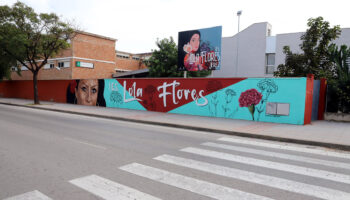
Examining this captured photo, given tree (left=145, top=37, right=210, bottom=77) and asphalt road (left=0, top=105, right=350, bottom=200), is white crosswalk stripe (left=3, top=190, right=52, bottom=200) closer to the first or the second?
asphalt road (left=0, top=105, right=350, bottom=200)

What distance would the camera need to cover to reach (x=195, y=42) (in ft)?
52.4

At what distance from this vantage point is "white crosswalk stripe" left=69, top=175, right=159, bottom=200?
3.47 metres

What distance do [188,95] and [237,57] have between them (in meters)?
15.7

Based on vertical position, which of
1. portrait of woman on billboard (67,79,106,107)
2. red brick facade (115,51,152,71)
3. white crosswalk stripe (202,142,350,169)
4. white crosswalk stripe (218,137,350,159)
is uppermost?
red brick facade (115,51,152,71)

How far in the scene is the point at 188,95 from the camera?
573 inches

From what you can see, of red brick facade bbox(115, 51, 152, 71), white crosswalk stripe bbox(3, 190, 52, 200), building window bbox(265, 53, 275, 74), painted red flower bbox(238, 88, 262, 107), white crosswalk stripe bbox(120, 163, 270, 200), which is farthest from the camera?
red brick facade bbox(115, 51, 152, 71)

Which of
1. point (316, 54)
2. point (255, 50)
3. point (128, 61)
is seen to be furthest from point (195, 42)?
point (128, 61)

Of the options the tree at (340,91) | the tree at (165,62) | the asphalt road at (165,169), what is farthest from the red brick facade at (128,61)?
the asphalt road at (165,169)

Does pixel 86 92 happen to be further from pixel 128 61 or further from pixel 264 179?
pixel 128 61

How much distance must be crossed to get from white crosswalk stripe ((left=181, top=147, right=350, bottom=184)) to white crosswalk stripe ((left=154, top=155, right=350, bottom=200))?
669 millimetres

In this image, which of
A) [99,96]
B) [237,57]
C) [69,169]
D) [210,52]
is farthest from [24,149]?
[237,57]

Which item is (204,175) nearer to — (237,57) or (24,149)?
(24,149)

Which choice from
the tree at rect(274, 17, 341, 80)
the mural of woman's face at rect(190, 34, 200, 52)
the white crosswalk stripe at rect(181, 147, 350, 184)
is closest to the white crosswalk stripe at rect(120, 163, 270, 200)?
the white crosswalk stripe at rect(181, 147, 350, 184)

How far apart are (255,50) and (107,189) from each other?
27.3 meters
